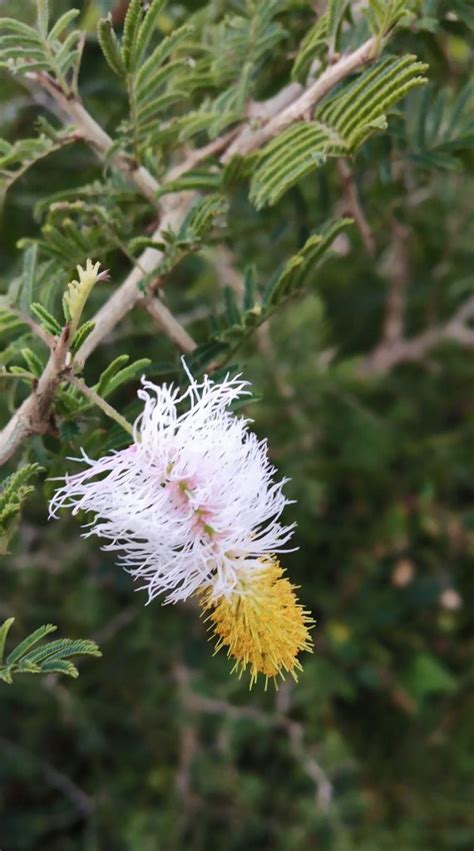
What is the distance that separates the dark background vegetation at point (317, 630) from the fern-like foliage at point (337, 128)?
790mm

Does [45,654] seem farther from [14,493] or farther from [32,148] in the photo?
[32,148]

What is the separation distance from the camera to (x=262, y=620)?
0.60 m

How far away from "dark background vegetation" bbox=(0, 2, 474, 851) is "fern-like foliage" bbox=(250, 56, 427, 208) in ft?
2.59

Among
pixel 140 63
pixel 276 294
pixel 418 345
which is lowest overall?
pixel 418 345

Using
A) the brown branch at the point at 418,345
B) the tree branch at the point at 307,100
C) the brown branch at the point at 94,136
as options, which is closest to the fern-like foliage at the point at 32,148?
the brown branch at the point at 94,136

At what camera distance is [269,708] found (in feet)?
6.27

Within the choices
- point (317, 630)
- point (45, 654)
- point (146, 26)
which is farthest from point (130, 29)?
point (317, 630)

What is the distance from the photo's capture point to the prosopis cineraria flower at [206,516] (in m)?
0.59

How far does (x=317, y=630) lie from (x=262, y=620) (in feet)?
4.49

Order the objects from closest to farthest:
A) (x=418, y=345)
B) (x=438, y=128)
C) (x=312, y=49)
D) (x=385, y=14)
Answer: (x=385, y=14) < (x=312, y=49) < (x=438, y=128) < (x=418, y=345)

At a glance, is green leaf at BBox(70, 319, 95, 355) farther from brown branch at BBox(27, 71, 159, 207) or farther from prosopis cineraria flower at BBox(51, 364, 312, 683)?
brown branch at BBox(27, 71, 159, 207)

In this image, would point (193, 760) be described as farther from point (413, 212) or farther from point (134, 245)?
point (134, 245)

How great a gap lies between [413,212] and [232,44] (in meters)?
0.91

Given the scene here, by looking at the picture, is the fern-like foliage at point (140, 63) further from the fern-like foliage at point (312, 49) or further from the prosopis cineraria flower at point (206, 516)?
the prosopis cineraria flower at point (206, 516)
